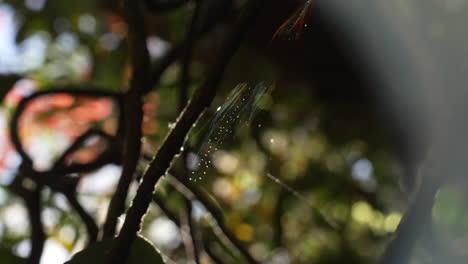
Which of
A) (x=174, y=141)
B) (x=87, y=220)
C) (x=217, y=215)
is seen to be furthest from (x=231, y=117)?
(x=87, y=220)

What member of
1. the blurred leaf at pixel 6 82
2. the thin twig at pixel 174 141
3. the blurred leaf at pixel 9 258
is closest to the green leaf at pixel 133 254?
the thin twig at pixel 174 141

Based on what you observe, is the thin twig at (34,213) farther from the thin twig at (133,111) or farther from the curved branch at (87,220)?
the thin twig at (133,111)

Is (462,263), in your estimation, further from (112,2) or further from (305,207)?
(112,2)

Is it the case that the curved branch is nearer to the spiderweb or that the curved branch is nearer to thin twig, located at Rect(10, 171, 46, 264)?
thin twig, located at Rect(10, 171, 46, 264)

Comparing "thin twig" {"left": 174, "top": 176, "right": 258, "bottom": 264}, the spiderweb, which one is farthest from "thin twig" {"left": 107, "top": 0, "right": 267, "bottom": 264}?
"thin twig" {"left": 174, "top": 176, "right": 258, "bottom": 264}

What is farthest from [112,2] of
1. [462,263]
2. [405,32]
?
[462,263]

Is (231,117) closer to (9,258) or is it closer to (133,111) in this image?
(133,111)
